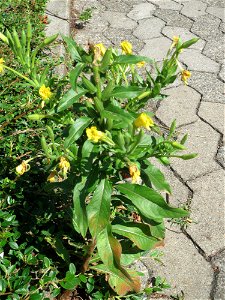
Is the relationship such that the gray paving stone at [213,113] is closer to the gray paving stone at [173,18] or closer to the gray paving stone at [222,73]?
the gray paving stone at [222,73]

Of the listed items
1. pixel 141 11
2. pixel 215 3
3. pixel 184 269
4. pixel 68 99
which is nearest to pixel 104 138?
pixel 68 99

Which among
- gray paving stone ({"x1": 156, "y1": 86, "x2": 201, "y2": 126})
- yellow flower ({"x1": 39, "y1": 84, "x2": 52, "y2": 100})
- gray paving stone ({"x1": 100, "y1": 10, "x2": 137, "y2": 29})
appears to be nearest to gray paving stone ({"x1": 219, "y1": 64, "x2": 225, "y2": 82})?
gray paving stone ({"x1": 156, "y1": 86, "x2": 201, "y2": 126})

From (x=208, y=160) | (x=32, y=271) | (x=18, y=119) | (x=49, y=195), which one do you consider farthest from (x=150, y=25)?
(x=32, y=271)

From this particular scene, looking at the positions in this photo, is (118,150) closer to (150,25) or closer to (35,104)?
(35,104)

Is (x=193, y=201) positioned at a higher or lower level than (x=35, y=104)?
lower

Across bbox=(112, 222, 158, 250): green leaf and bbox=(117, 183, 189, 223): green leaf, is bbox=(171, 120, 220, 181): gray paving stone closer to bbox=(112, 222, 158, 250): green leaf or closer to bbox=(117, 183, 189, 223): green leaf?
bbox=(112, 222, 158, 250): green leaf

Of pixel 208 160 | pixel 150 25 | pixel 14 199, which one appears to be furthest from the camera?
pixel 150 25

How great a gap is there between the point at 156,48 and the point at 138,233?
7.15 ft

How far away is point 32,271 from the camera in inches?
67.4

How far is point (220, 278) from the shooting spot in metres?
1.89

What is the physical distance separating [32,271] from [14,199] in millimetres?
306

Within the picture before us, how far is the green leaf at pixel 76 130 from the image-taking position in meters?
1.29

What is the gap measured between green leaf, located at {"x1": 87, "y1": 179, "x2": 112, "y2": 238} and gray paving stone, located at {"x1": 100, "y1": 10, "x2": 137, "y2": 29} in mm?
2700

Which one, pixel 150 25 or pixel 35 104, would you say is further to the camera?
pixel 150 25
